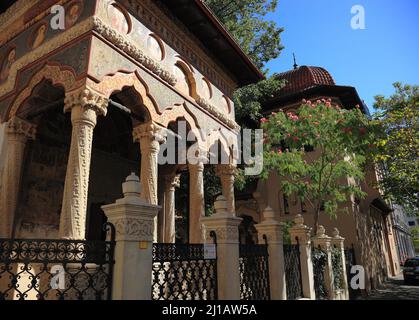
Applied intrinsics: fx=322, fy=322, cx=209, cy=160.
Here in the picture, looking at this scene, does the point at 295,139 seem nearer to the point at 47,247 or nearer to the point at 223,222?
the point at 223,222

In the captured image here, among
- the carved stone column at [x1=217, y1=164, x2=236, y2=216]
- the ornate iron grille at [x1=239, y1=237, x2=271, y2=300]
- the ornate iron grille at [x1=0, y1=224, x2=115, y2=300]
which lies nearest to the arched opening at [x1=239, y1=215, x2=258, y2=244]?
the carved stone column at [x1=217, y1=164, x2=236, y2=216]

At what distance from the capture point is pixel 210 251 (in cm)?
452

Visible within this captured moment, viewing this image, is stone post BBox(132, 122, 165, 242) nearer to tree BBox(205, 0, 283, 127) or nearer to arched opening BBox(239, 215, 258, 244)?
tree BBox(205, 0, 283, 127)

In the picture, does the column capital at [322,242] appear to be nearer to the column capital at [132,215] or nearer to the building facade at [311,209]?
the building facade at [311,209]

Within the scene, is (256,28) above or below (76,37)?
above

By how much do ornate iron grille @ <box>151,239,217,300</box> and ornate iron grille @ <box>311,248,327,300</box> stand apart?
14.2 feet

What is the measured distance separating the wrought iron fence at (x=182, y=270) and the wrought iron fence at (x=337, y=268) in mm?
5987

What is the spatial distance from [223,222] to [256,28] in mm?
11764

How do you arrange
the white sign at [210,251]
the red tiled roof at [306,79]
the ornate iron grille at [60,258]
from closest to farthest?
1. the ornate iron grille at [60,258]
2. the white sign at [210,251]
3. the red tiled roof at [306,79]

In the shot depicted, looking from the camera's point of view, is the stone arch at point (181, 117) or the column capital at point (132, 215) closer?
the column capital at point (132, 215)

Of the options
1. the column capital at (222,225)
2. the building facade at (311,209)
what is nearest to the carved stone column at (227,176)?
the column capital at (222,225)

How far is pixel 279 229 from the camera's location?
6039mm

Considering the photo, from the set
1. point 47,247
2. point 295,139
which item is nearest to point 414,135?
point 295,139

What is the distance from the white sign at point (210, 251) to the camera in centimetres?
446
